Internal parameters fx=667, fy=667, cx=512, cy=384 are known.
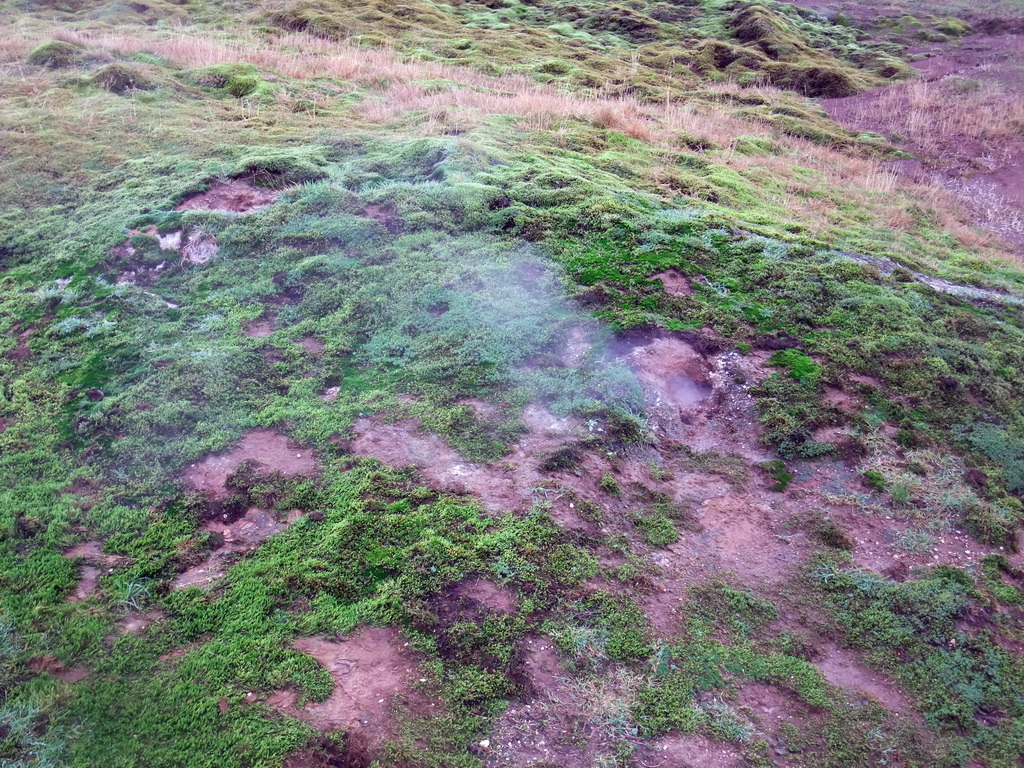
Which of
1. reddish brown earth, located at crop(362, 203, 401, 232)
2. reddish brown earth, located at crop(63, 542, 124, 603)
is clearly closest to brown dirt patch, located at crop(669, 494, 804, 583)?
reddish brown earth, located at crop(63, 542, 124, 603)

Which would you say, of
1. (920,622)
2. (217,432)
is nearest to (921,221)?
(920,622)

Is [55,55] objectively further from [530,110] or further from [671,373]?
[671,373]

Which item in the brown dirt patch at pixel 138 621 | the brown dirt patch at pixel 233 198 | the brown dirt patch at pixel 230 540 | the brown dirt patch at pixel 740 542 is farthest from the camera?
the brown dirt patch at pixel 233 198

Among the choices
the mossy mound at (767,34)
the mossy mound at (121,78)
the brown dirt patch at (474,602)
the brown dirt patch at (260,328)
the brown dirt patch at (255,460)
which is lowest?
the brown dirt patch at (474,602)

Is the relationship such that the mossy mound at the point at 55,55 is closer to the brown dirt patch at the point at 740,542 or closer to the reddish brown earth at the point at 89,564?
the reddish brown earth at the point at 89,564

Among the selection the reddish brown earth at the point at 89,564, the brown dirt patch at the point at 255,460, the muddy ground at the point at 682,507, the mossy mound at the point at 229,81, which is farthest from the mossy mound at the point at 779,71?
the reddish brown earth at the point at 89,564

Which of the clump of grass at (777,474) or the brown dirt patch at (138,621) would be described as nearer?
the brown dirt patch at (138,621)
